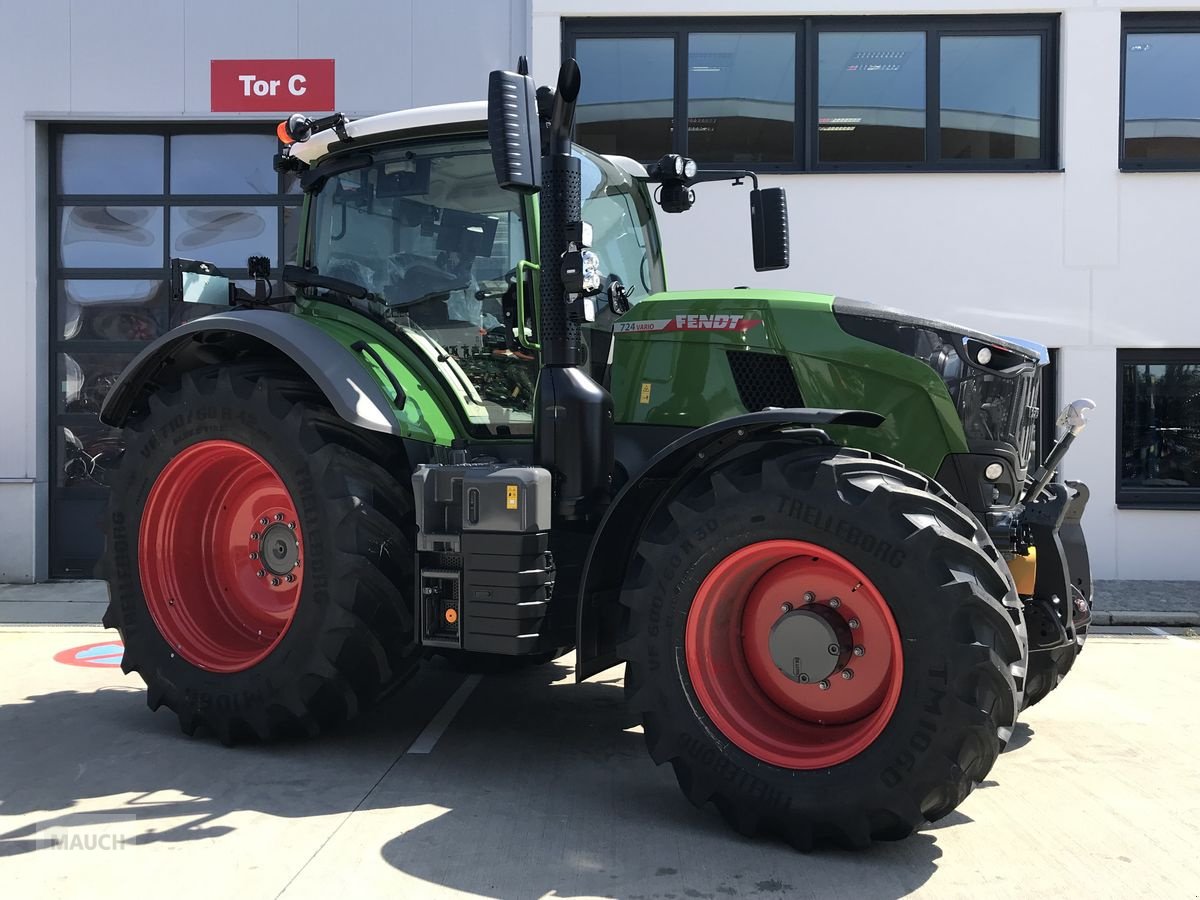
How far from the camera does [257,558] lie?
4930 mm

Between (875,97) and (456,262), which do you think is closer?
(456,262)

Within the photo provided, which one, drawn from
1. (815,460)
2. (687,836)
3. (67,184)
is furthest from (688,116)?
(687,836)

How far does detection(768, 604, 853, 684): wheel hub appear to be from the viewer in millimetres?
3613

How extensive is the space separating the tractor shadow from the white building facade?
5579 millimetres

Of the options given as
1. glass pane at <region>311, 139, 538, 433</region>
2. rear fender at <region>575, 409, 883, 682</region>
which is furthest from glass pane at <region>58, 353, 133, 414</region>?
rear fender at <region>575, 409, 883, 682</region>

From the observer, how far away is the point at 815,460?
3.62m

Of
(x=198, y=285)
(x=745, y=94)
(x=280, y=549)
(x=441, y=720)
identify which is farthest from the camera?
(x=745, y=94)

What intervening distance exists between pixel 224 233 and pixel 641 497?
745 centimetres

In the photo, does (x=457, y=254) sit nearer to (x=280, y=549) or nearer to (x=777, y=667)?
(x=280, y=549)

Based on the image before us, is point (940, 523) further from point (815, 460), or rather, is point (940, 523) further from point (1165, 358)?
point (1165, 358)

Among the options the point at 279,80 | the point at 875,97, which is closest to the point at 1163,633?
the point at 875,97

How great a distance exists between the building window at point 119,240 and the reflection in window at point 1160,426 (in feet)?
25.8

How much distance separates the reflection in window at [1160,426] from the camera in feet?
32.3

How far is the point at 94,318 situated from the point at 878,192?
23.9ft
